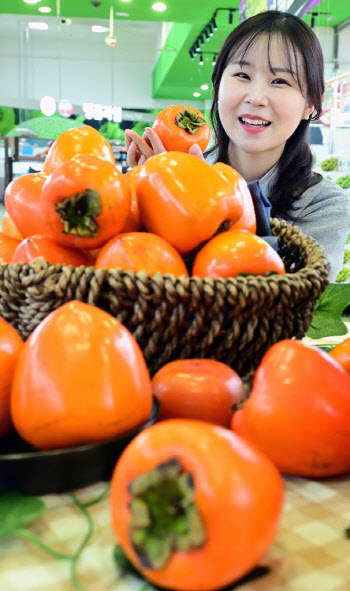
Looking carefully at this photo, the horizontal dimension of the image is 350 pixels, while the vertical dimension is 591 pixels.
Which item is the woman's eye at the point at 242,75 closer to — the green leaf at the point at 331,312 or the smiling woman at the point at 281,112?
the smiling woman at the point at 281,112

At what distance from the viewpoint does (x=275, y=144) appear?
170 cm

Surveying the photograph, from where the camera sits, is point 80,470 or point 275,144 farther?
point 275,144

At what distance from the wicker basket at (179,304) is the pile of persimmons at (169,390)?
0.05 metres

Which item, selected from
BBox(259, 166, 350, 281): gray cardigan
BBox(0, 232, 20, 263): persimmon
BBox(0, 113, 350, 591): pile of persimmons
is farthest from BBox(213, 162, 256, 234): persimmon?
BBox(259, 166, 350, 281): gray cardigan

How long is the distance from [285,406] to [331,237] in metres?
1.25

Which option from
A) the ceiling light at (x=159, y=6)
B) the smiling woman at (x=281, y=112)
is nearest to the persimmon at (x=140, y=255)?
the smiling woman at (x=281, y=112)

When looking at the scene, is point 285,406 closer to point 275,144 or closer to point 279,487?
point 279,487

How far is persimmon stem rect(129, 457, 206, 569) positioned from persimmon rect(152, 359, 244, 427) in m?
0.21

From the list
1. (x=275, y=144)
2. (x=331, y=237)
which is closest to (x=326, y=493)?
(x=331, y=237)

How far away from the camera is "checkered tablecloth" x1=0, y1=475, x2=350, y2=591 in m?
0.35

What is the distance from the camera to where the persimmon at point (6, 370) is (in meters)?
0.48

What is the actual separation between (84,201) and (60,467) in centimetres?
35

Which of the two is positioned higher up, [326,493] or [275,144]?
[275,144]

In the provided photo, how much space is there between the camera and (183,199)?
69 centimetres
